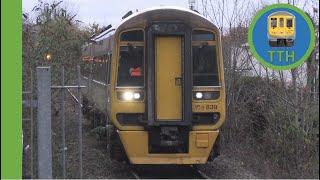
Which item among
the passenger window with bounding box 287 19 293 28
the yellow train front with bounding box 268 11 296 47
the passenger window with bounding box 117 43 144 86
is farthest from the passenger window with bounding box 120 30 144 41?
the passenger window with bounding box 287 19 293 28

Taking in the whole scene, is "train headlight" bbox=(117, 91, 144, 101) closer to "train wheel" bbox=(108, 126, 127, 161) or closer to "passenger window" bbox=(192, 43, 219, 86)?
"train wheel" bbox=(108, 126, 127, 161)

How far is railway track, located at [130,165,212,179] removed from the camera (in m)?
10.8

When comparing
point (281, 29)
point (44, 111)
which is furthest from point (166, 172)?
point (44, 111)

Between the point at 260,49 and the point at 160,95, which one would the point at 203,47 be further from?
the point at 260,49

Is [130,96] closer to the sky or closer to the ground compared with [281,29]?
closer to the ground

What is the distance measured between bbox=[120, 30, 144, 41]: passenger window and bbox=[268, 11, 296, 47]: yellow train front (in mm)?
3063

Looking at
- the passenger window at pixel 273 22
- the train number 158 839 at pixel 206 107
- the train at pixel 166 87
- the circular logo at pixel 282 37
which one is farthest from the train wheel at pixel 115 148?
the passenger window at pixel 273 22

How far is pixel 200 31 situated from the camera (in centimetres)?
1052

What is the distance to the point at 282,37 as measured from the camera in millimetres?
8078

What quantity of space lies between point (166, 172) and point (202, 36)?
9.20ft

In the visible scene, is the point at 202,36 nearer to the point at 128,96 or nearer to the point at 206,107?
the point at 206,107

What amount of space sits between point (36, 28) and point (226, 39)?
16.7 ft

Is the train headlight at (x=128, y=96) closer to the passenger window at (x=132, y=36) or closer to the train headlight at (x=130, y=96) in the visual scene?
the train headlight at (x=130, y=96)

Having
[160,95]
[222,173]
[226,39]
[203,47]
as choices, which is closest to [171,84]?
[160,95]
